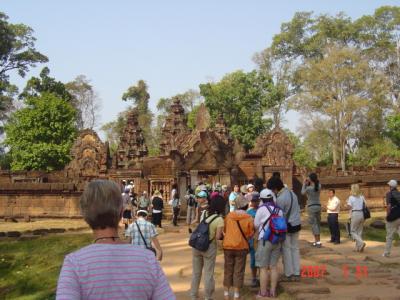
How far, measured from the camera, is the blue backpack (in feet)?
24.3

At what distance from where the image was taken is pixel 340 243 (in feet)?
43.9

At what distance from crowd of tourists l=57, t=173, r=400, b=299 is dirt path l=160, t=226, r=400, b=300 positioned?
1.16 ft

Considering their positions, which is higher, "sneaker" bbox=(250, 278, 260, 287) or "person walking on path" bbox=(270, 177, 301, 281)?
"person walking on path" bbox=(270, 177, 301, 281)

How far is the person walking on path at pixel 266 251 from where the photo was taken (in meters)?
7.45

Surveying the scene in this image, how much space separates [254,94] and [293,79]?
5804 millimetres

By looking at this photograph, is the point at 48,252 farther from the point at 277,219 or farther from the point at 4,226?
the point at 277,219

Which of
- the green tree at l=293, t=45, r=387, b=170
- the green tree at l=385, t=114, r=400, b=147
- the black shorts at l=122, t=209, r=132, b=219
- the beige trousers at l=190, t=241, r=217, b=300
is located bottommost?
the beige trousers at l=190, t=241, r=217, b=300

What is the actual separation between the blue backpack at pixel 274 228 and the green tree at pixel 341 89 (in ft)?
111

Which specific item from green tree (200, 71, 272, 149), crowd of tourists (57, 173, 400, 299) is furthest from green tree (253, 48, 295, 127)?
crowd of tourists (57, 173, 400, 299)

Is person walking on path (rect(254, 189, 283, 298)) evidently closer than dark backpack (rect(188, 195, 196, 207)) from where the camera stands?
Yes

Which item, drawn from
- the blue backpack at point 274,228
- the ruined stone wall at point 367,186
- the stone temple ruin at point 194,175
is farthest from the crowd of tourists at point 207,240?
the ruined stone wall at point 367,186

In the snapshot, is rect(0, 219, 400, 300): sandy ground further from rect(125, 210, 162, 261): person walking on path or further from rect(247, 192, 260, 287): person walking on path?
rect(125, 210, 162, 261): person walking on path

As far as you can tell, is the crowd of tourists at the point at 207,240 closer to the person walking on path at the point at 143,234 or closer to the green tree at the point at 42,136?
the person walking on path at the point at 143,234

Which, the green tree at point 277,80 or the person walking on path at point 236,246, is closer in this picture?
the person walking on path at point 236,246
